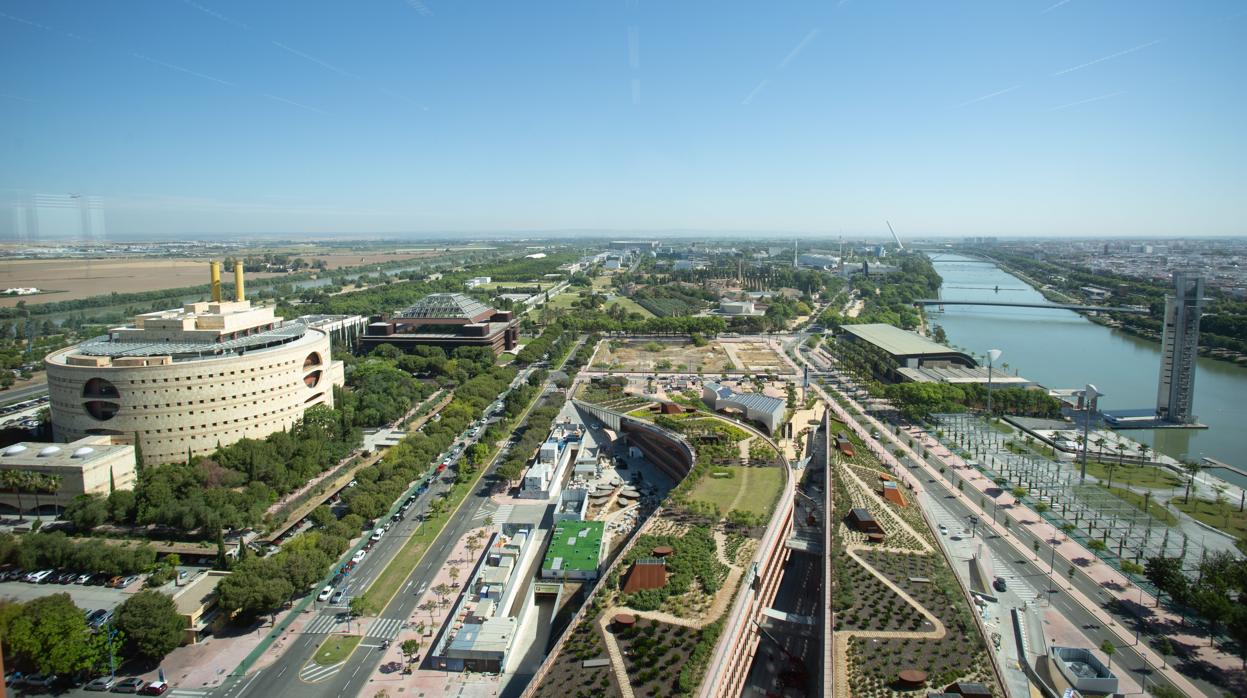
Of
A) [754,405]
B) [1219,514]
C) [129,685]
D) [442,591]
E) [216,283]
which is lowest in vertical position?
[129,685]

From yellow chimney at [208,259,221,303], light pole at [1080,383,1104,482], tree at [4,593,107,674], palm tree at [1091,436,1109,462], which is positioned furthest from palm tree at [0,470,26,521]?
palm tree at [1091,436,1109,462]

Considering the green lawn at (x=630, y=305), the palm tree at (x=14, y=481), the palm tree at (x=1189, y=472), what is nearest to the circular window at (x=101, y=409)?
the palm tree at (x=14, y=481)

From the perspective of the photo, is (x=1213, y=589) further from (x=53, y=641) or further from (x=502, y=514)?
(x=53, y=641)

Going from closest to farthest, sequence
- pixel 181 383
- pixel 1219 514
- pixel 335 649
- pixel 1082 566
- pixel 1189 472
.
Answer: pixel 335 649, pixel 1082 566, pixel 1219 514, pixel 181 383, pixel 1189 472

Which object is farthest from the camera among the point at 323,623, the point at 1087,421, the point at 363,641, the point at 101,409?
the point at 1087,421

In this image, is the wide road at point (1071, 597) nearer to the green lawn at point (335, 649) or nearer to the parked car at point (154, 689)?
the green lawn at point (335, 649)

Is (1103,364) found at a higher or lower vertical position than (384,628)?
higher

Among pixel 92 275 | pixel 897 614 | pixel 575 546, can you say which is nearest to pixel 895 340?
pixel 575 546

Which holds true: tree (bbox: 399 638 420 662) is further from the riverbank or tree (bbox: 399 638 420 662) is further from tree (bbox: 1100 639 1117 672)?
the riverbank
